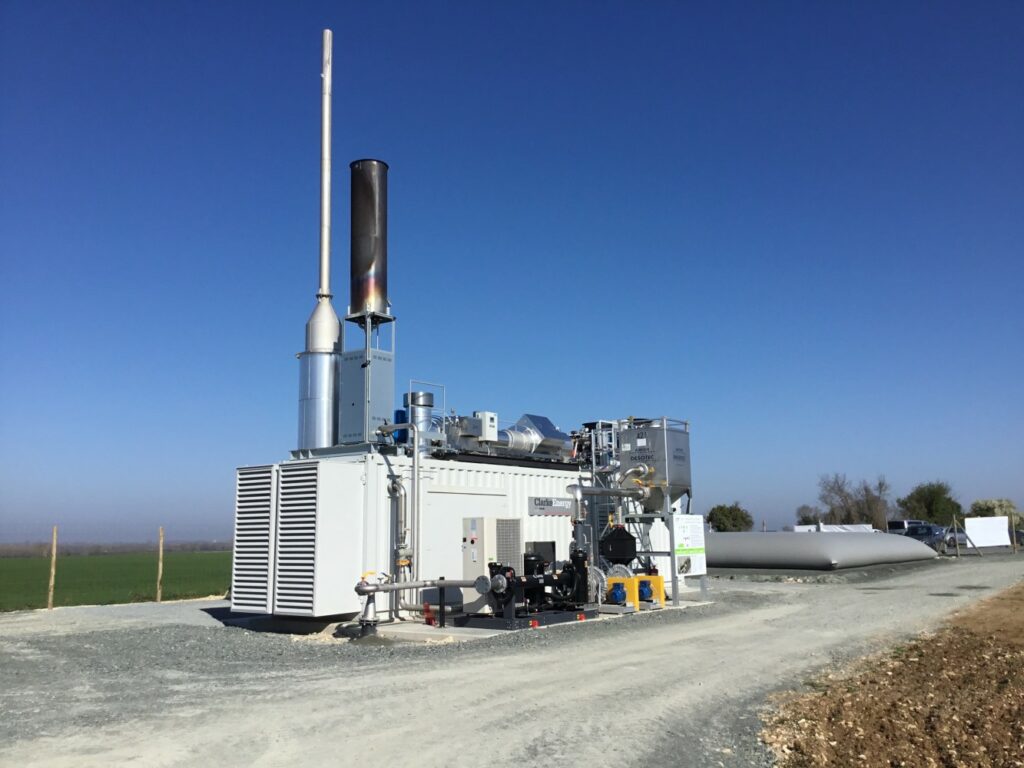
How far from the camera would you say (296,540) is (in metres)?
16.0

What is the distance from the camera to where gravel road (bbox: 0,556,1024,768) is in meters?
7.40

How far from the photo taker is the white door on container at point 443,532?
17719 millimetres

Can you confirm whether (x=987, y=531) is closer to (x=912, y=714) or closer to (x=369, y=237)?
(x=369, y=237)

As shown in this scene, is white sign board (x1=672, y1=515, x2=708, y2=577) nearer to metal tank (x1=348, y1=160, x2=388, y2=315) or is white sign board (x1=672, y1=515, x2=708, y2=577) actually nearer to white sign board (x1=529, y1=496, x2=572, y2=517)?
white sign board (x1=529, y1=496, x2=572, y2=517)

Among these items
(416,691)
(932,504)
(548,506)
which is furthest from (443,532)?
(932,504)

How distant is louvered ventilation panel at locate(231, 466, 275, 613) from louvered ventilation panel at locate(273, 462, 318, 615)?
27 centimetres

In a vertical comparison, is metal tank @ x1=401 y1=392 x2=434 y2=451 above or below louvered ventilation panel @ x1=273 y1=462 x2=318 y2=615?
above

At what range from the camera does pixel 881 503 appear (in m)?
78.6

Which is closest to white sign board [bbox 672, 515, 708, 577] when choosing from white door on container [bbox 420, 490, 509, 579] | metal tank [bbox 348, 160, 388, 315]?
white door on container [bbox 420, 490, 509, 579]

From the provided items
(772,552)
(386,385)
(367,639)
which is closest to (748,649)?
(367,639)

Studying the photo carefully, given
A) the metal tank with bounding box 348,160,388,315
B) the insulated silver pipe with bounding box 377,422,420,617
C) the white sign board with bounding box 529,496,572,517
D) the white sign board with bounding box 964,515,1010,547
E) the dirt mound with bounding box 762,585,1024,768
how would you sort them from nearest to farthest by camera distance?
1. the dirt mound with bounding box 762,585,1024,768
2. the insulated silver pipe with bounding box 377,422,420,617
3. the metal tank with bounding box 348,160,388,315
4. the white sign board with bounding box 529,496,572,517
5. the white sign board with bounding box 964,515,1010,547

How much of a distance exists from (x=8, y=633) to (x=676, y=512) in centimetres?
1694

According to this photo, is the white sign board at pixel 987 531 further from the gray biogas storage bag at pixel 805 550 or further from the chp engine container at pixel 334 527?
the chp engine container at pixel 334 527

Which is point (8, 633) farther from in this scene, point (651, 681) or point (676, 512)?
point (676, 512)
